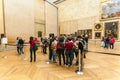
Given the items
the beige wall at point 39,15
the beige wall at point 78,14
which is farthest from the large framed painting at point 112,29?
the beige wall at point 39,15

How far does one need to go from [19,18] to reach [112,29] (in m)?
13.1

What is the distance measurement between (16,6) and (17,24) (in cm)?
239

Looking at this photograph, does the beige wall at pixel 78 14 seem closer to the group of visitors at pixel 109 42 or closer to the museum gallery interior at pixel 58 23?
the museum gallery interior at pixel 58 23

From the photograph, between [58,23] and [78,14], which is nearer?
[78,14]

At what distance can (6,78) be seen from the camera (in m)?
4.65

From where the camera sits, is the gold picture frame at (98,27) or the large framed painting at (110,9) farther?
the gold picture frame at (98,27)

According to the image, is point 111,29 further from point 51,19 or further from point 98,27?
point 51,19

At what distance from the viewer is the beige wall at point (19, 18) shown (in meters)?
15.4

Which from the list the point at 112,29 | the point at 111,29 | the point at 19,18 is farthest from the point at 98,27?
the point at 19,18

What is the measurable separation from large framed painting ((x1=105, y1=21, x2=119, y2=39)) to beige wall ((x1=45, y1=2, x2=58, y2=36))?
9974 millimetres

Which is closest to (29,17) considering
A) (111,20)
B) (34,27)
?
(34,27)

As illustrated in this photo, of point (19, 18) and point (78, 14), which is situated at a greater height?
point (78, 14)

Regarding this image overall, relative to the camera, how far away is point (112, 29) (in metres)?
17.8

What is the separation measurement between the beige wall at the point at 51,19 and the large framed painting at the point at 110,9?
30.8 feet
